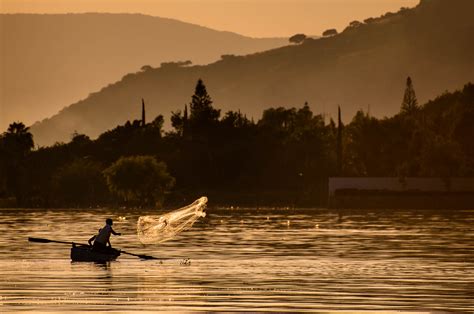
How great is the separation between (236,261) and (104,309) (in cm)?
2678

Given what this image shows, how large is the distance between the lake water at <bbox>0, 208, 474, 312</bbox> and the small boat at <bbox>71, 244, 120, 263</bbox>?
390 mm

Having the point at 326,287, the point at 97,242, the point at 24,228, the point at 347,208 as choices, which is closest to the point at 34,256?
the point at 97,242

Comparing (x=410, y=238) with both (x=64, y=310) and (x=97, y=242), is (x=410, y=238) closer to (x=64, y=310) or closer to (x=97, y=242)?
(x=97, y=242)

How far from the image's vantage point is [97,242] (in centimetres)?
6669

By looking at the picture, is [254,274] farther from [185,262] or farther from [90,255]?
[90,255]

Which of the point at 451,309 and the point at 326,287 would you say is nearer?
the point at 451,309

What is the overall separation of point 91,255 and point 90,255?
8 cm

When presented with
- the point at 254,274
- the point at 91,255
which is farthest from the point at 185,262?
the point at 254,274

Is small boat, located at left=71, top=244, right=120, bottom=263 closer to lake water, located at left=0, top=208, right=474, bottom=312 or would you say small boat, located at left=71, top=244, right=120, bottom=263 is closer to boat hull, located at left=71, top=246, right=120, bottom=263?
boat hull, located at left=71, top=246, right=120, bottom=263

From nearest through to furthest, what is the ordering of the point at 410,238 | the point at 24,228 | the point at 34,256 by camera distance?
the point at 34,256, the point at 410,238, the point at 24,228

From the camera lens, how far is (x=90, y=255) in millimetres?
66375

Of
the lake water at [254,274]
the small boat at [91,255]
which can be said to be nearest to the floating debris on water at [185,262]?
the lake water at [254,274]

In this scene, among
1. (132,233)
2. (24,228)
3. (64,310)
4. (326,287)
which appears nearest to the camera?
(64,310)

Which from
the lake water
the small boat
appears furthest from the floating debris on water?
the small boat
